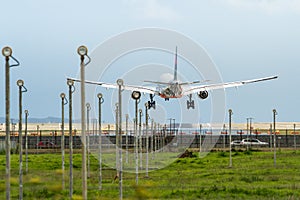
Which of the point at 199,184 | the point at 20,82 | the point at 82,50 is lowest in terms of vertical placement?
the point at 199,184

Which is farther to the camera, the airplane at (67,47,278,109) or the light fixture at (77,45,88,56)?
the airplane at (67,47,278,109)

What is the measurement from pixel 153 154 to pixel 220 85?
343 inches

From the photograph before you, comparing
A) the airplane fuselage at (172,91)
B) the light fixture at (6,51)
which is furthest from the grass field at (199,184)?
the airplane fuselage at (172,91)

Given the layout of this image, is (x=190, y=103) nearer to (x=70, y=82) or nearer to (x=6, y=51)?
(x=70, y=82)

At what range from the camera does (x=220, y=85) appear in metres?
51.1

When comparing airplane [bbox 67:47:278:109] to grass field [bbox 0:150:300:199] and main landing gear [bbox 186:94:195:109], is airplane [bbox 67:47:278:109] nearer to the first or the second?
main landing gear [bbox 186:94:195:109]

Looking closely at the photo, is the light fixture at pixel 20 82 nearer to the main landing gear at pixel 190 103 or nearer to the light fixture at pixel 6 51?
the light fixture at pixel 6 51

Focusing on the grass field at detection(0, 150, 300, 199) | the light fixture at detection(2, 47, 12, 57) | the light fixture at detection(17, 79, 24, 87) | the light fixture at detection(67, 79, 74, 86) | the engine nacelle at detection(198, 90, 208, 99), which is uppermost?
the engine nacelle at detection(198, 90, 208, 99)

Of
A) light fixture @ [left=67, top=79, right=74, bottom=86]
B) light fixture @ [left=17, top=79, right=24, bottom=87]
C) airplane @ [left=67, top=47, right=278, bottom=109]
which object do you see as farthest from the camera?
airplane @ [left=67, top=47, right=278, bottom=109]

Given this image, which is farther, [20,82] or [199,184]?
[199,184]

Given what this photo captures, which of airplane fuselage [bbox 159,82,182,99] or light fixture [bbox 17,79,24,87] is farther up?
airplane fuselage [bbox 159,82,182,99]

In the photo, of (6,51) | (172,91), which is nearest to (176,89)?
Answer: (172,91)

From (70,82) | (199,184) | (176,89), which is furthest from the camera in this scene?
(176,89)

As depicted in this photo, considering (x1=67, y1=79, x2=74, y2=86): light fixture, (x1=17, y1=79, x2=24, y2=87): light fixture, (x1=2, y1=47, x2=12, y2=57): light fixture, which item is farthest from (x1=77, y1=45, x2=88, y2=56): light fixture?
(x1=67, y1=79, x2=74, y2=86): light fixture
